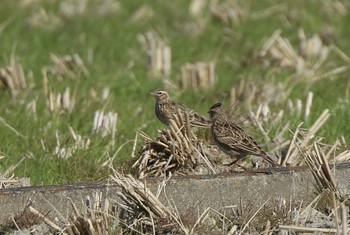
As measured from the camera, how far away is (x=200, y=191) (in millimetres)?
7707

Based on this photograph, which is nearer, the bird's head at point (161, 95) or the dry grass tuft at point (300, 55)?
the bird's head at point (161, 95)

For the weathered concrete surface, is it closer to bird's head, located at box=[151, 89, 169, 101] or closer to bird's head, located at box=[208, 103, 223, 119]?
bird's head, located at box=[208, 103, 223, 119]

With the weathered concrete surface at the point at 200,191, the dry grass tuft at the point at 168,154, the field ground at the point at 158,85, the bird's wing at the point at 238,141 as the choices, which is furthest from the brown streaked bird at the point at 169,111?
the weathered concrete surface at the point at 200,191

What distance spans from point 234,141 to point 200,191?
1.28 m

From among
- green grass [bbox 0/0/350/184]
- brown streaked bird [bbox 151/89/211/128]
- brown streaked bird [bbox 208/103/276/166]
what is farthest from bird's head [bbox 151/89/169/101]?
brown streaked bird [bbox 208/103/276/166]

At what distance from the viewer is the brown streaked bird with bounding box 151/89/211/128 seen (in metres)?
9.77

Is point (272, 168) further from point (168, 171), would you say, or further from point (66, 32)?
point (66, 32)

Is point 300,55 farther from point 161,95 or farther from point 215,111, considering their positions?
point 215,111

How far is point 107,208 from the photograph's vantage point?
702cm

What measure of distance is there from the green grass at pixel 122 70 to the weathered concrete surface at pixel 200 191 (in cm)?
136

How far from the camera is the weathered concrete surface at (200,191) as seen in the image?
735 centimetres

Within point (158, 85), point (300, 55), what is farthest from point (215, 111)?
point (300, 55)

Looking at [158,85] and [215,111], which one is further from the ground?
[215,111]

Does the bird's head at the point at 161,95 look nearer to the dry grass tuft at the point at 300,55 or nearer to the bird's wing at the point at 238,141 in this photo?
the bird's wing at the point at 238,141
